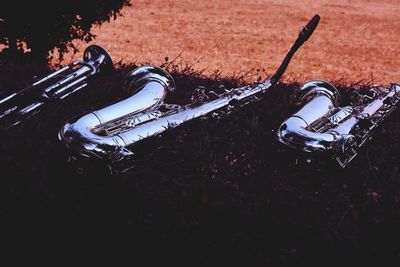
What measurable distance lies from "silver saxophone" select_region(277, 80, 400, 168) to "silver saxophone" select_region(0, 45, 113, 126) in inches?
83.5

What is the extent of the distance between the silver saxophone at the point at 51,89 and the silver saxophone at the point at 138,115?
1.96 ft

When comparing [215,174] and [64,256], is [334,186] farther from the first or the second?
[64,256]

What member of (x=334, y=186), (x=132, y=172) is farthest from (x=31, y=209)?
(x=334, y=186)

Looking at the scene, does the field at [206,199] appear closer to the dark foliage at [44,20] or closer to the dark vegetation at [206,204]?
the dark vegetation at [206,204]

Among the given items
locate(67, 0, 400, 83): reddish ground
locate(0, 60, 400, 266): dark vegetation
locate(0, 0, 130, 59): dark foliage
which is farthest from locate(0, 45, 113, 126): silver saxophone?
locate(67, 0, 400, 83): reddish ground

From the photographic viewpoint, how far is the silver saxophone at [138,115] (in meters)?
3.06

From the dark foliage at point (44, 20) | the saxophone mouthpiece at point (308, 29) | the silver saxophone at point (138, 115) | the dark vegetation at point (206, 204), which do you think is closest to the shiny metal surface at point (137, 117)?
the silver saxophone at point (138, 115)

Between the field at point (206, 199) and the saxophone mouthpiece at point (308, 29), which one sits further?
the saxophone mouthpiece at point (308, 29)

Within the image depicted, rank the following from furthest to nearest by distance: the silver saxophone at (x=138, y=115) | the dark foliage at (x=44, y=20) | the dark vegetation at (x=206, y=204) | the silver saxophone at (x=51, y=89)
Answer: the dark foliage at (x=44, y=20), the silver saxophone at (x=51, y=89), the silver saxophone at (x=138, y=115), the dark vegetation at (x=206, y=204)

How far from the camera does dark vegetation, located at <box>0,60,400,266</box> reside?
2588 mm

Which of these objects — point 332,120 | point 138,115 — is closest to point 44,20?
point 138,115

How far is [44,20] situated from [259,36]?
302 inches

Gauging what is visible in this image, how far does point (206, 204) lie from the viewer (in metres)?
2.68

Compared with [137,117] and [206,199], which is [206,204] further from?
[137,117]
